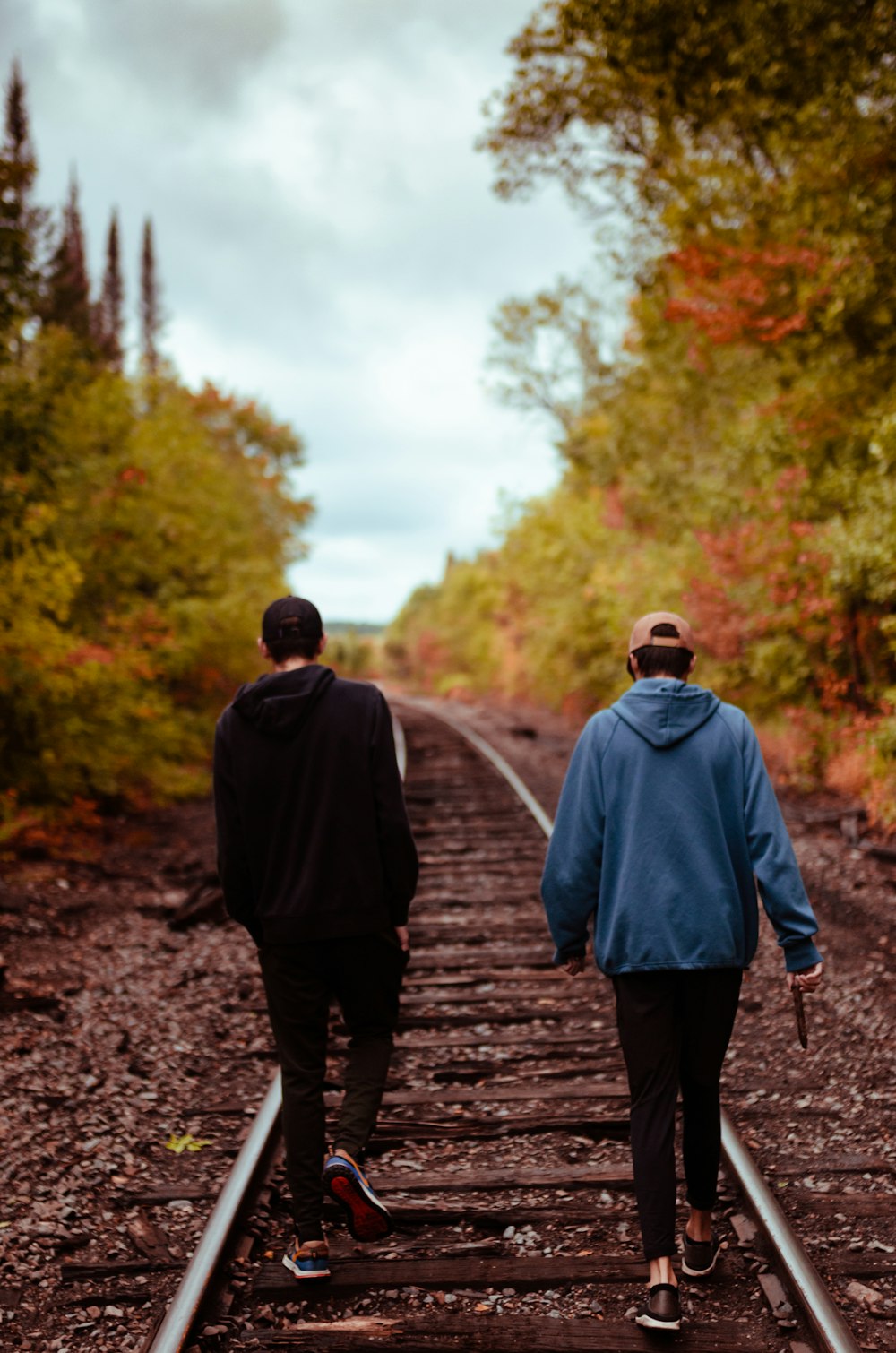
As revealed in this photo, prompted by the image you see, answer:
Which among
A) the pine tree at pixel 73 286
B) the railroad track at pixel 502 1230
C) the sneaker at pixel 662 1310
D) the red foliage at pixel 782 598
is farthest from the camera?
the pine tree at pixel 73 286

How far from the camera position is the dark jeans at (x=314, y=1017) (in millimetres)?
3252

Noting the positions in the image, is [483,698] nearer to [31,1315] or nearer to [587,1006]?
[587,1006]

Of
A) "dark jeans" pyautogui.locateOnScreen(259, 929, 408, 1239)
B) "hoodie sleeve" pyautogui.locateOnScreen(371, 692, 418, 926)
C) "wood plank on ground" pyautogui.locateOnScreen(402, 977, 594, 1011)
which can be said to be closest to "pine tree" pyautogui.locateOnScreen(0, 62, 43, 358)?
"wood plank on ground" pyautogui.locateOnScreen(402, 977, 594, 1011)

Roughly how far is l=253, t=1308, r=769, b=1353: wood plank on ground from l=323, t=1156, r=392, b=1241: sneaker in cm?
28

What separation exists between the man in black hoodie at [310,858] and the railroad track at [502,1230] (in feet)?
0.71

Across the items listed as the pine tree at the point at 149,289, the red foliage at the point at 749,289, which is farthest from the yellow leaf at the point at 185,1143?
the pine tree at the point at 149,289

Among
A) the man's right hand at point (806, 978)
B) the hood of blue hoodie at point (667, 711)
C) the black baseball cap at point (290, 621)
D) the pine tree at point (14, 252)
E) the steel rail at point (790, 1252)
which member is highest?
the pine tree at point (14, 252)

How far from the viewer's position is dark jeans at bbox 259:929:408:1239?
3252mm

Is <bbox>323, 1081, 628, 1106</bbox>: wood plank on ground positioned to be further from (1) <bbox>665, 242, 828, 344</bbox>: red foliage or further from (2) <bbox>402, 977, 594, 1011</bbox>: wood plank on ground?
(1) <bbox>665, 242, 828, 344</bbox>: red foliage

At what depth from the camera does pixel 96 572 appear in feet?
43.5

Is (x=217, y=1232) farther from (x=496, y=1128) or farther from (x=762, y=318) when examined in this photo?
(x=762, y=318)

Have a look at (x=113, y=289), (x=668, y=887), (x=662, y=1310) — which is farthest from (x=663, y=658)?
(x=113, y=289)

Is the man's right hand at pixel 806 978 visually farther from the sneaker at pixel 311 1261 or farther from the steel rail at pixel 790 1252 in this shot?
the sneaker at pixel 311 1261

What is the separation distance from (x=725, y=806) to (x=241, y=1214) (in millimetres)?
2269
